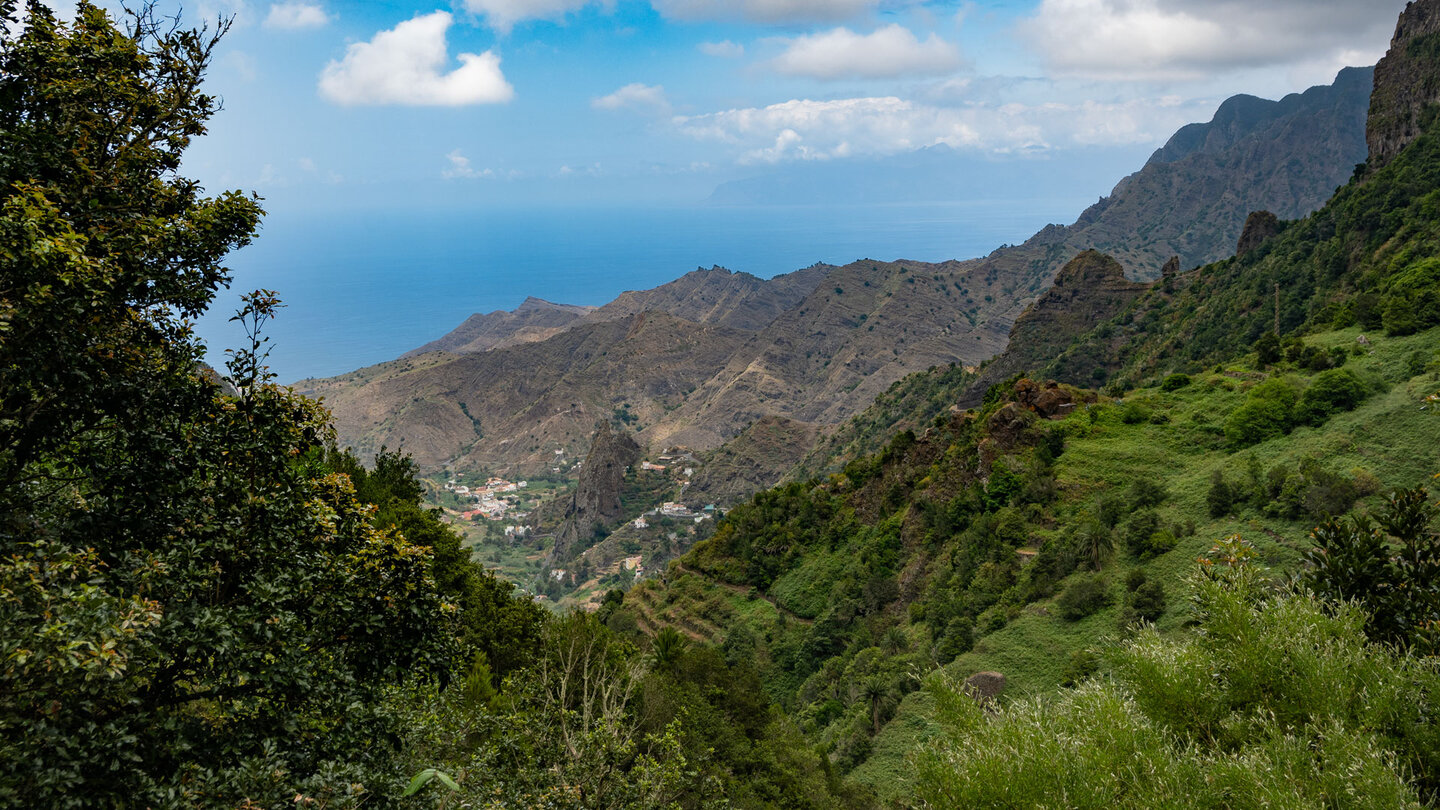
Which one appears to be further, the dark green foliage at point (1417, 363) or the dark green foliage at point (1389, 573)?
the dark green foliage at point (1417, 363)

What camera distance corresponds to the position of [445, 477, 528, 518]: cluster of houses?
470 feet

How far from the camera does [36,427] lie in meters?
7.80

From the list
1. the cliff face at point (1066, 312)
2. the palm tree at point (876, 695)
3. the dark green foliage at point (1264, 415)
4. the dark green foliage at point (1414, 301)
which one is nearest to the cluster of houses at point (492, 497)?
the cliff face at point (1066, 312)

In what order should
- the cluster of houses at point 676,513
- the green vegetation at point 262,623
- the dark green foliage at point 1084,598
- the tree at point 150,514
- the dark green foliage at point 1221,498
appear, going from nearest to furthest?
the tree at point 150,514 < the green vegetation at point 262,623 < the dark green foliage at point 1084,598 < the dark green foliage at point 1221,498 < the cluster of houses at point 676,513

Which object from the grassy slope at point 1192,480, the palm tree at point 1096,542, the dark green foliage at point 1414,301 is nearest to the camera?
the grassy slope at point 1192,480

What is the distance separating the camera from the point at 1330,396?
3403 cm

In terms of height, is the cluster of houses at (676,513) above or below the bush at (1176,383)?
below

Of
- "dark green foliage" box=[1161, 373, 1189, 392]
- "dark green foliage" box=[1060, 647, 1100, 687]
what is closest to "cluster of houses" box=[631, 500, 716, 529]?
"dark green foliage" box=[1161, 373, 1189, 392]

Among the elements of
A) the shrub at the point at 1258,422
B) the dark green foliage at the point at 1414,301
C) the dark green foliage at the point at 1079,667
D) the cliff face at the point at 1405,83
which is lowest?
the dark green foliage at the point at 1079,667

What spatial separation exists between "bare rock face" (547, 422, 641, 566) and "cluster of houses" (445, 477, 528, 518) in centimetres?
1580

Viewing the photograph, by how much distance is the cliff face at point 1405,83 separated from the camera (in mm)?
61312

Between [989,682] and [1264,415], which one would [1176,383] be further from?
[989,682]

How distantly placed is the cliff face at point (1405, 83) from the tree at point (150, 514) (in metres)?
85.6

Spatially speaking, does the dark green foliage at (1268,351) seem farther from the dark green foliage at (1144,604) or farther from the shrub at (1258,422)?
the dark green foliage at (1144,604)
